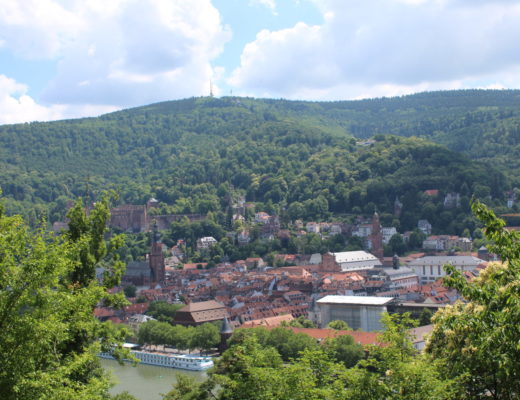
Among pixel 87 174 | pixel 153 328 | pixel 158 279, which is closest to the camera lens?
pixel 153 328

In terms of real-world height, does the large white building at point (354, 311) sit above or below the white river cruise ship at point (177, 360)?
above

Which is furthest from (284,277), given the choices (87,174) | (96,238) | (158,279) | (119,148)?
(119,148)

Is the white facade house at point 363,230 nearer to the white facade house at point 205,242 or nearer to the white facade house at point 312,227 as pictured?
the white facade house at point 312,227

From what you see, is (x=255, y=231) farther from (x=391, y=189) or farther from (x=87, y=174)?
(x=87, y=174)

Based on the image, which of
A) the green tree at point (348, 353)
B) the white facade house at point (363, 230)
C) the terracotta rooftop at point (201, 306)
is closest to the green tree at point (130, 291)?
the terracotta rooftop at point (201, 306)

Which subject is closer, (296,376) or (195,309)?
(296,376)

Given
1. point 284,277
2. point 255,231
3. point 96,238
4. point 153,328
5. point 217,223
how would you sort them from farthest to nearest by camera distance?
point 217,223
point 255,231
point 284,277
point 153,328
point 96,238

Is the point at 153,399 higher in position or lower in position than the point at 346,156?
lower
